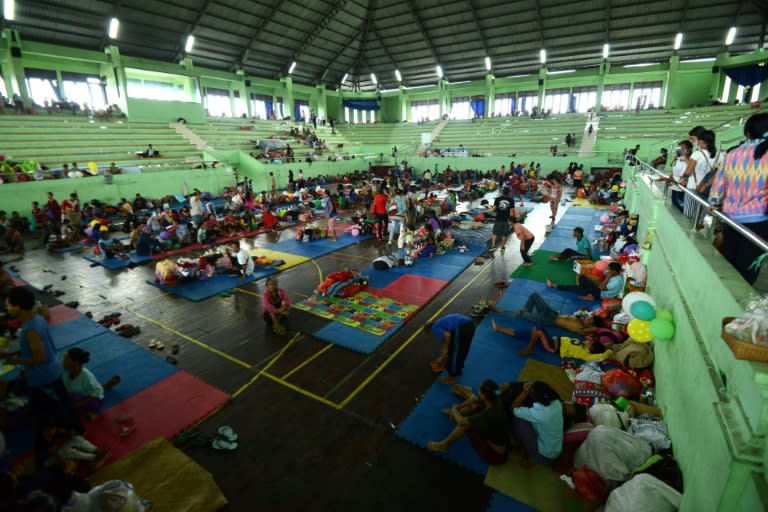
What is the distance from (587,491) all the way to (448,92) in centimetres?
4105

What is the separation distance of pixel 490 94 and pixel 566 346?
3599 cm

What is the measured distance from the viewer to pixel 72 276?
9.95 m

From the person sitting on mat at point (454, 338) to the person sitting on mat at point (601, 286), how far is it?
3603 millimetres

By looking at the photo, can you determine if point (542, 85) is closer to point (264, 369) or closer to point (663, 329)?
point (663, 329)

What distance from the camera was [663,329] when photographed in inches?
167

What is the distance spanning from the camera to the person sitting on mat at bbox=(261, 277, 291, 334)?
6.72 m

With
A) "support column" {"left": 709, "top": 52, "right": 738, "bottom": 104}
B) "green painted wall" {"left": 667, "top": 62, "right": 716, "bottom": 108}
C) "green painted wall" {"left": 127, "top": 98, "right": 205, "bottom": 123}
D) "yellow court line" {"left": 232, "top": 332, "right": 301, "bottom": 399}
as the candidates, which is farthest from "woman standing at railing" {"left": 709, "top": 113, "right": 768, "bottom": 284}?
"green painted wall" {"left": 667, "top": 62, "right": 716, "bottom": 108}

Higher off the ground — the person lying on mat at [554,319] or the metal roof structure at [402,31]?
the metal roof structure at [402,31]

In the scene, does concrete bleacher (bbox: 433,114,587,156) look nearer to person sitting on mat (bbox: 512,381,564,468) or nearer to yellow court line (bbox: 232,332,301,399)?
yellow court line (bbox: 232,332,301,399)

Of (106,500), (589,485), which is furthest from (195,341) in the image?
(589,485)

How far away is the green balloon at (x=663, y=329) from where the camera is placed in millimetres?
A: 4215

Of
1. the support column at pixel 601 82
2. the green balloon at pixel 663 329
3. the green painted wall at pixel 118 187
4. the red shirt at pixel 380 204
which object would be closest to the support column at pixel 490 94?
the support column at pixel 601 82

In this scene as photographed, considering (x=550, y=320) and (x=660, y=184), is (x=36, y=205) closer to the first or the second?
(x=550, y=320)

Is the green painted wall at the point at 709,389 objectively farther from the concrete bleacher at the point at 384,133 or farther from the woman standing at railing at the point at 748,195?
the concrete bleacher at the point at 384,133
